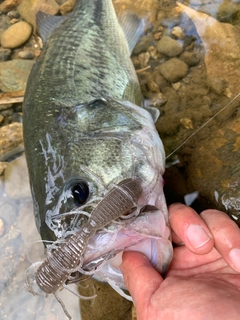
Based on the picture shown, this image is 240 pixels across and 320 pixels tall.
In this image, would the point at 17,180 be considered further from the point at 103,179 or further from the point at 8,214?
the point at 103,179

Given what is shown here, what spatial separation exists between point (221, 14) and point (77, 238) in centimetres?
325

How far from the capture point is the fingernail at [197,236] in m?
2.04

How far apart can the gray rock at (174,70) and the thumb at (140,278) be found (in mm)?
2243

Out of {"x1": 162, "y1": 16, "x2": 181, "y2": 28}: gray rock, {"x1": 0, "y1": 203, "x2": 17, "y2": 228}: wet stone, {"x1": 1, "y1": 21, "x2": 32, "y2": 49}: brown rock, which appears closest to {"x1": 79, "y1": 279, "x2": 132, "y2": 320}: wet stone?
{"x1": 0, "y1": 203, "x2": 17, "y2": 228}: wet stone

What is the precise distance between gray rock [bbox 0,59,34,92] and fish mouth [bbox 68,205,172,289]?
2.99 meters

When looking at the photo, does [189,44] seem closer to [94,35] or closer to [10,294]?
[94,35]

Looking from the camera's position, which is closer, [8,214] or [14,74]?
[8,214]

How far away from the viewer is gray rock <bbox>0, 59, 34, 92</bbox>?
4.43 metres

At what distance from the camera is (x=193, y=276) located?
2199 millimetres

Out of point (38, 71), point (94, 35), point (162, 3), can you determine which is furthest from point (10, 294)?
point (162, 3)

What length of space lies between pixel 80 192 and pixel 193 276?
2.94 ft

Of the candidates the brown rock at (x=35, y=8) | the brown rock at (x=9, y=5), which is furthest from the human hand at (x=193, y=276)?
the brown rock at (x=9, y=5)

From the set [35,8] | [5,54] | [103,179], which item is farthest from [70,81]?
[35,8]

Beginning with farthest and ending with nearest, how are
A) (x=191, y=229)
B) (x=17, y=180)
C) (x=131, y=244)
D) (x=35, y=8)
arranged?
(x=35, y=8) < (x=17, y=180) < (x=191, y=229) < (x=131, y=244)
